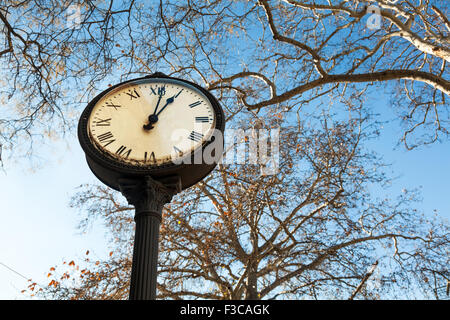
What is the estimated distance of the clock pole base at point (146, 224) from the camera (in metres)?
1.98

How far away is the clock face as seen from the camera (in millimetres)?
2377

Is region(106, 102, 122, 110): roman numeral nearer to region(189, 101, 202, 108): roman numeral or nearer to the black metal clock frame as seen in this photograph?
the black metal clock frame

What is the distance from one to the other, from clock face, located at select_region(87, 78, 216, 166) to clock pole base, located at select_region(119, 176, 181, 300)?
122 mm

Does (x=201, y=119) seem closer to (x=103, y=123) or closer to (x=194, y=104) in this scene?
(x=194, y=104)

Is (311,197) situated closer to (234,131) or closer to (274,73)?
(234,131)

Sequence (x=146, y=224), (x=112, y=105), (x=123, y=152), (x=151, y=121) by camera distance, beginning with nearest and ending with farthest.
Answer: (x=146, y=224) < (x=123, y=152) < (x=151, y=121) < (x=112, y=105)

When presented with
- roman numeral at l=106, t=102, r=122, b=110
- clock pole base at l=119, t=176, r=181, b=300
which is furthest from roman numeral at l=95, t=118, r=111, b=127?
clock pole base at l=119, t=176, r=181, b=300

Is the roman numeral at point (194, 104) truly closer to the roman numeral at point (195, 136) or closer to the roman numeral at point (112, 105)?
the roman numeral at point (195, 136)

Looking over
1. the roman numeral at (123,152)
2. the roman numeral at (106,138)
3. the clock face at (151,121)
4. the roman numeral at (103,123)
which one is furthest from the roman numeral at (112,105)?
the roman numeral at (123,152)

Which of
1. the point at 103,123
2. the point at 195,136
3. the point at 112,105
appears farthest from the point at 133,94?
the point at 195,136

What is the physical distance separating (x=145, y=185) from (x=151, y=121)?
399 mm

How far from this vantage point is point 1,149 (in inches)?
180

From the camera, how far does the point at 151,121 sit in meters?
2.49
